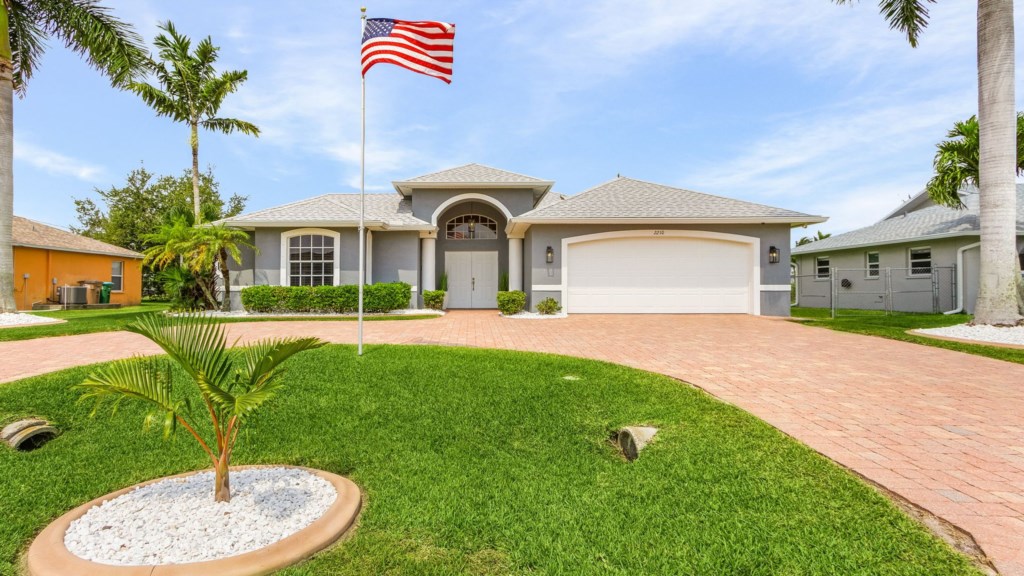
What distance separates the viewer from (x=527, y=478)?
10.6ft

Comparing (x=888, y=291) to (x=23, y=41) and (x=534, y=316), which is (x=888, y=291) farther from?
(x=23, y=41)

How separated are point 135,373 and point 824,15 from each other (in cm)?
1609

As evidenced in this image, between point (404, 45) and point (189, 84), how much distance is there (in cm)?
1617

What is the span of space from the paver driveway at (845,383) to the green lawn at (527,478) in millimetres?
396

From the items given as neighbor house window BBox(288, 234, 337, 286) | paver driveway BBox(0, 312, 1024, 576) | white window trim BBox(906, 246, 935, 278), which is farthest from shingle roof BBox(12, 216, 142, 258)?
white window trim BBox(906, 246, 935, 278)

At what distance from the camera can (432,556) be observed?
2.32 meters

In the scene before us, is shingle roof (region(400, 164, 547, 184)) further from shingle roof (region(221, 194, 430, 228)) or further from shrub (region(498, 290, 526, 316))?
shrub (region(498, 290, 526, 316))

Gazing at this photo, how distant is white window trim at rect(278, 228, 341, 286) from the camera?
1472 centimetres

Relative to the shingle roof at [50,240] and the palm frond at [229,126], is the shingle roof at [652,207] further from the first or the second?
the shingle roof at [50,240]

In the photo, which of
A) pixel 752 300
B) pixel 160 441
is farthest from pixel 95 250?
pixel 752 300

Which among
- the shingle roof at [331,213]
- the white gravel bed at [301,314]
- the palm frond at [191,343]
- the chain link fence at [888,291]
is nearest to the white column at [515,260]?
the shingle roof at [331,213]

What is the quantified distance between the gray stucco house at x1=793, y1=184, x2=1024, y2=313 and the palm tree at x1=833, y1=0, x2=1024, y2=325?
4.26 meters

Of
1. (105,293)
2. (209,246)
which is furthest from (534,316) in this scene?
(105,293)

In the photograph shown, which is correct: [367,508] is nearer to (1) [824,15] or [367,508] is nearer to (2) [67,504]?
(2) [67,504]
